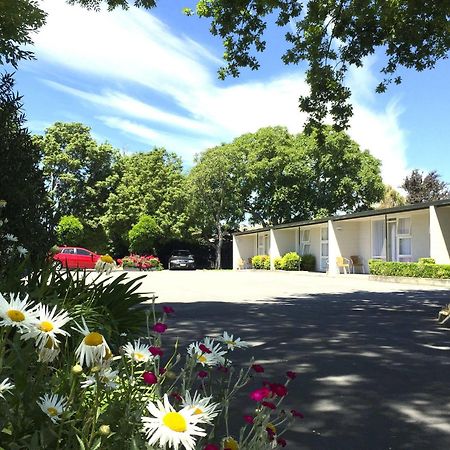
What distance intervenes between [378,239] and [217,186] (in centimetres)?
1716

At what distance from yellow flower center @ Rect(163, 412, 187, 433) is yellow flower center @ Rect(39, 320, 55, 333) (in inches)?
20.1

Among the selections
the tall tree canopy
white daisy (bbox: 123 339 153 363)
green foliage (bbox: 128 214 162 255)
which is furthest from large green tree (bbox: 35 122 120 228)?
white daisy (bbox: 123 339 153 363)

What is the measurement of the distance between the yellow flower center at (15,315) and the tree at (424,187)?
50141 mm

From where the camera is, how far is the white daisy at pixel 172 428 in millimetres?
1354

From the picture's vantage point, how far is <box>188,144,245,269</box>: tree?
42.4 m

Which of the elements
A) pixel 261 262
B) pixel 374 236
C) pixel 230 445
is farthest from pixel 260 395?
pixel 261 262

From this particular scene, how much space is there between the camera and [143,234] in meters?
40.0

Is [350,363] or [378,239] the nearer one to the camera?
[350,363]

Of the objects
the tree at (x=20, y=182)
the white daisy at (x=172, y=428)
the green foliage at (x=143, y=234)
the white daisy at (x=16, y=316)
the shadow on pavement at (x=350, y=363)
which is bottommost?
the shadow on pavement at (x=350, y=363)

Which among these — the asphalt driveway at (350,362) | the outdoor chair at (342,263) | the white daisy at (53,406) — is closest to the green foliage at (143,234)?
the outdoor chair at (342,263)

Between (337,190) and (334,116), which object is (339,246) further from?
(334,116)

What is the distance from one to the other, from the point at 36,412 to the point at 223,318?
7854 millimetres

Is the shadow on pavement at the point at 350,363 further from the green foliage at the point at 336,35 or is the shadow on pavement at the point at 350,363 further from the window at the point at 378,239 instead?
the window at the point at 378,239

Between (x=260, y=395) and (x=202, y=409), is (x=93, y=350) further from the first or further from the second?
(x=260, y=395)
